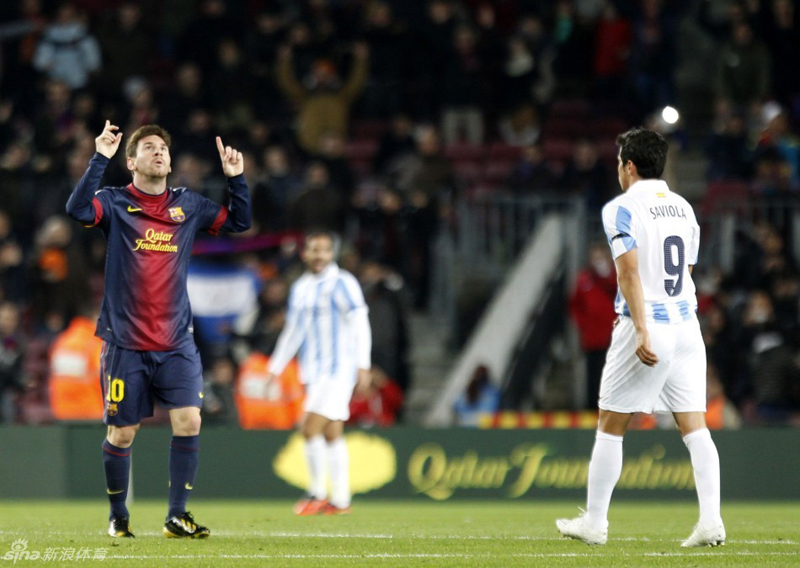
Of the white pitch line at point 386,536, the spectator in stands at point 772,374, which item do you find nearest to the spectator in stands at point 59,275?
the spectator in stands at point 772,374

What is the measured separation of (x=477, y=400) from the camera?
1562 cm

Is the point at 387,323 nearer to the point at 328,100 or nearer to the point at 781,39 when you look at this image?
the point at 328,100

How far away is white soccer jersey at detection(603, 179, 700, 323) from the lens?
7.71 m

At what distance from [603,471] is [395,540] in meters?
1.37

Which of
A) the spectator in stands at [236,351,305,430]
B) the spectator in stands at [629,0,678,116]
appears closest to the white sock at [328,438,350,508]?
the spectator in stands at [236,351,305,430]

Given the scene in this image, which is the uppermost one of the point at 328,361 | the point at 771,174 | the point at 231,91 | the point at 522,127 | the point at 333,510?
the point at 231,91

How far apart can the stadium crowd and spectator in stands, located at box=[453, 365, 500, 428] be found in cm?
74

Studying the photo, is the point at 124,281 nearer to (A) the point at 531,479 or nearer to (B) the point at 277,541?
(B) the point at 277,541

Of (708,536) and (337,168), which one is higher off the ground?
(337,168)

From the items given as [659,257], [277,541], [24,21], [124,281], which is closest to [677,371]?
[659,257]

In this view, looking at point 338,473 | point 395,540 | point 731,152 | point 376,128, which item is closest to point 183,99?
point 376,128

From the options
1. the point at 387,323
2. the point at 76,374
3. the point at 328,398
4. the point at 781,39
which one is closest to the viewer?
the point at 328,398

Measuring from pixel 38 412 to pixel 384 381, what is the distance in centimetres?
389

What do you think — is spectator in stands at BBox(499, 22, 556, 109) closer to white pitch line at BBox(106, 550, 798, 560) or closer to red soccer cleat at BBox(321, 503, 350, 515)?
red soccer cleat at BBox(321, 503, 350, 515)
